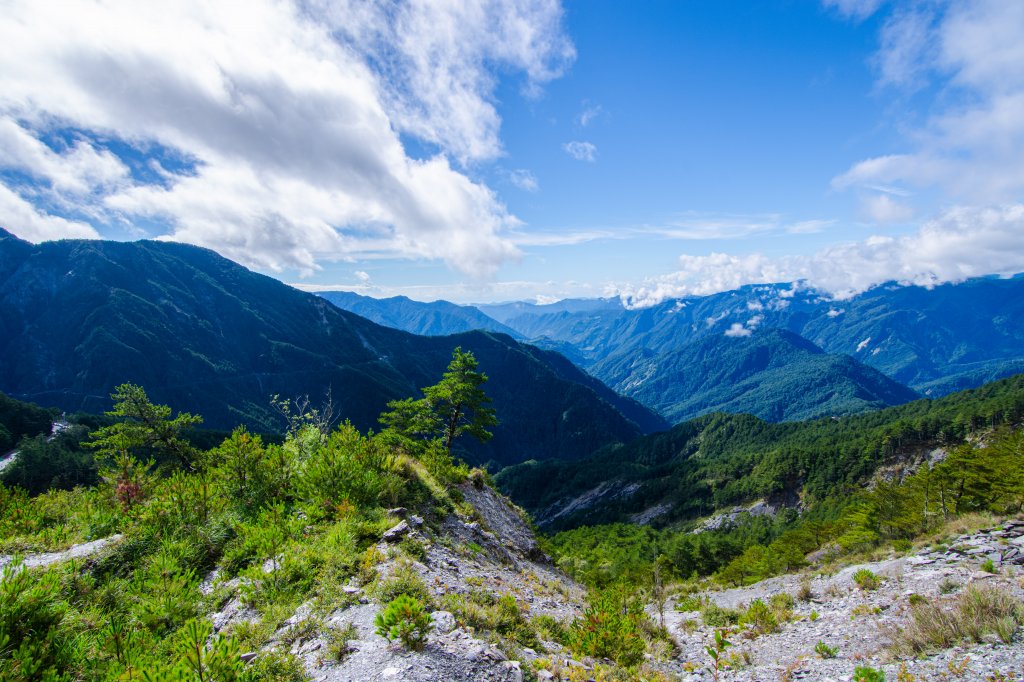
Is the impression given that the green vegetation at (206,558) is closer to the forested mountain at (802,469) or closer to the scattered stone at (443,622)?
the scattered stone at (443,622)

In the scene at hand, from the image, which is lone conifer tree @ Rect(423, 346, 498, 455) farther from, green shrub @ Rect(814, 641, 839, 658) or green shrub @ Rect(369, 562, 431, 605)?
green shrub @ Rect(814, 641, 839, 658)

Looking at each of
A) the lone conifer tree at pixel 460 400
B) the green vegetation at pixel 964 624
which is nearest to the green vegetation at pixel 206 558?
the green vegetation at pixel 964 624

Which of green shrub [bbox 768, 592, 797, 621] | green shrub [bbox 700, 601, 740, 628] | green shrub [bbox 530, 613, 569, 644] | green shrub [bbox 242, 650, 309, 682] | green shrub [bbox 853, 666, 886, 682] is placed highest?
green shrub [bbox 242, 650, 309, 682]

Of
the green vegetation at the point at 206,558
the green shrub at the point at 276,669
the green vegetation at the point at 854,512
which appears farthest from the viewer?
the green vegetation at the point at 854,512

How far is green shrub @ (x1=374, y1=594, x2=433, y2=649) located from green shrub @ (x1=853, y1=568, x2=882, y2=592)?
17769 millimetres

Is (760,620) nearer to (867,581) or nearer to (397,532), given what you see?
(867,581)

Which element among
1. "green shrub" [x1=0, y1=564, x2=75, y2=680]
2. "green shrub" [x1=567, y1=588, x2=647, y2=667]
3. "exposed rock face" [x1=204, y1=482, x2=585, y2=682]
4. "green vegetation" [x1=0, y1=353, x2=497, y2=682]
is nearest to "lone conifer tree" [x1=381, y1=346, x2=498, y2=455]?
"green vegetation" [x1=0, y1=353, x2=497, y2=682]

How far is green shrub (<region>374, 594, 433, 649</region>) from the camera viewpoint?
22.7 feet

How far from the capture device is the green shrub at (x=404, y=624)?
6.91 meters

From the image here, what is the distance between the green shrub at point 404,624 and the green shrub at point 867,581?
58.3 ft

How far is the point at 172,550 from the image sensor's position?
10.4m

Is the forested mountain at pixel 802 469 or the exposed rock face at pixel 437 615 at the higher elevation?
the exposed rock face at pixel 437 615

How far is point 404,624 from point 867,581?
18.7m

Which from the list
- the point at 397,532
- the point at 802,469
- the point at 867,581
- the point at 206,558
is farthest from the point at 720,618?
the point at 802,469
